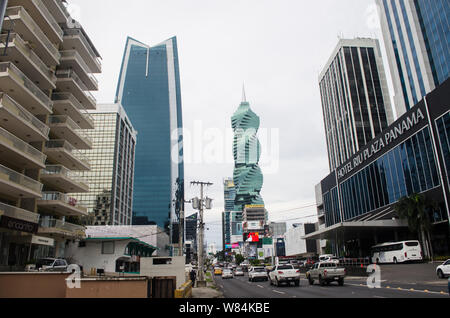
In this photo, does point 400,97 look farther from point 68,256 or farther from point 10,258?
point 10,258

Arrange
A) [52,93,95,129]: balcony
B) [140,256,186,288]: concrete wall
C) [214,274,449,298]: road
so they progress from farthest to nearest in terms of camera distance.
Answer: [52,93,95,129]: balcony < [140,256,186,288]: concrete wall < [214,274,449,298]: road

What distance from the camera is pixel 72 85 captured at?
41.7 metres

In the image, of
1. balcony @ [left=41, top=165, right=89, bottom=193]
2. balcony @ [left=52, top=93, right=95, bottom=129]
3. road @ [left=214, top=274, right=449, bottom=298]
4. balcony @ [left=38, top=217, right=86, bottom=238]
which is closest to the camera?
road @ [left=214, top=274, right=449, bottom=298]

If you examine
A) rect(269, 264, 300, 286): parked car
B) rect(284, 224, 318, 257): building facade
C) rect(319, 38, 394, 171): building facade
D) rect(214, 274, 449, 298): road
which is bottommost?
rect(214, 274, 449, 298): road

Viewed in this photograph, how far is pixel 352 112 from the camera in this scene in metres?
108

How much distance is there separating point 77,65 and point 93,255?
26.5 metres

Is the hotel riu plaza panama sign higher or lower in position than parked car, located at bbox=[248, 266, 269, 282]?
higher

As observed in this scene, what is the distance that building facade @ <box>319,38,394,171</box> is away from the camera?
352ft

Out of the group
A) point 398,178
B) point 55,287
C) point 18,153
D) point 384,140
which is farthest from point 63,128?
point 384,140

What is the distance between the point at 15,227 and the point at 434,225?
1808 inches

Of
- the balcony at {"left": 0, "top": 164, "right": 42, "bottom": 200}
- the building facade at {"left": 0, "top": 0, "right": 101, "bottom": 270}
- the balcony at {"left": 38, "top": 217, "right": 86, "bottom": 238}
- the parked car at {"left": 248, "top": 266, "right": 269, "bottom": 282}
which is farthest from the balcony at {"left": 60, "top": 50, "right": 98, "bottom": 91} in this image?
the parked car at {"left": 248, "top": 266, "right": 269, "bottom": 282}

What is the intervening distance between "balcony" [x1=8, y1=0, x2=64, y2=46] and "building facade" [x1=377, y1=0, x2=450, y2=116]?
77.0 m

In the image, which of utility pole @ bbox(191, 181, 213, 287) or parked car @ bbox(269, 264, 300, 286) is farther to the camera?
utility pole @ bbox(191, 181, 213, 287)

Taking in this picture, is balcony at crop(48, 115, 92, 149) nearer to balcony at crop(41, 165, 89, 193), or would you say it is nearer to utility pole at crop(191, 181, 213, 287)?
balcony at crop(41, 165, 89, 193)
